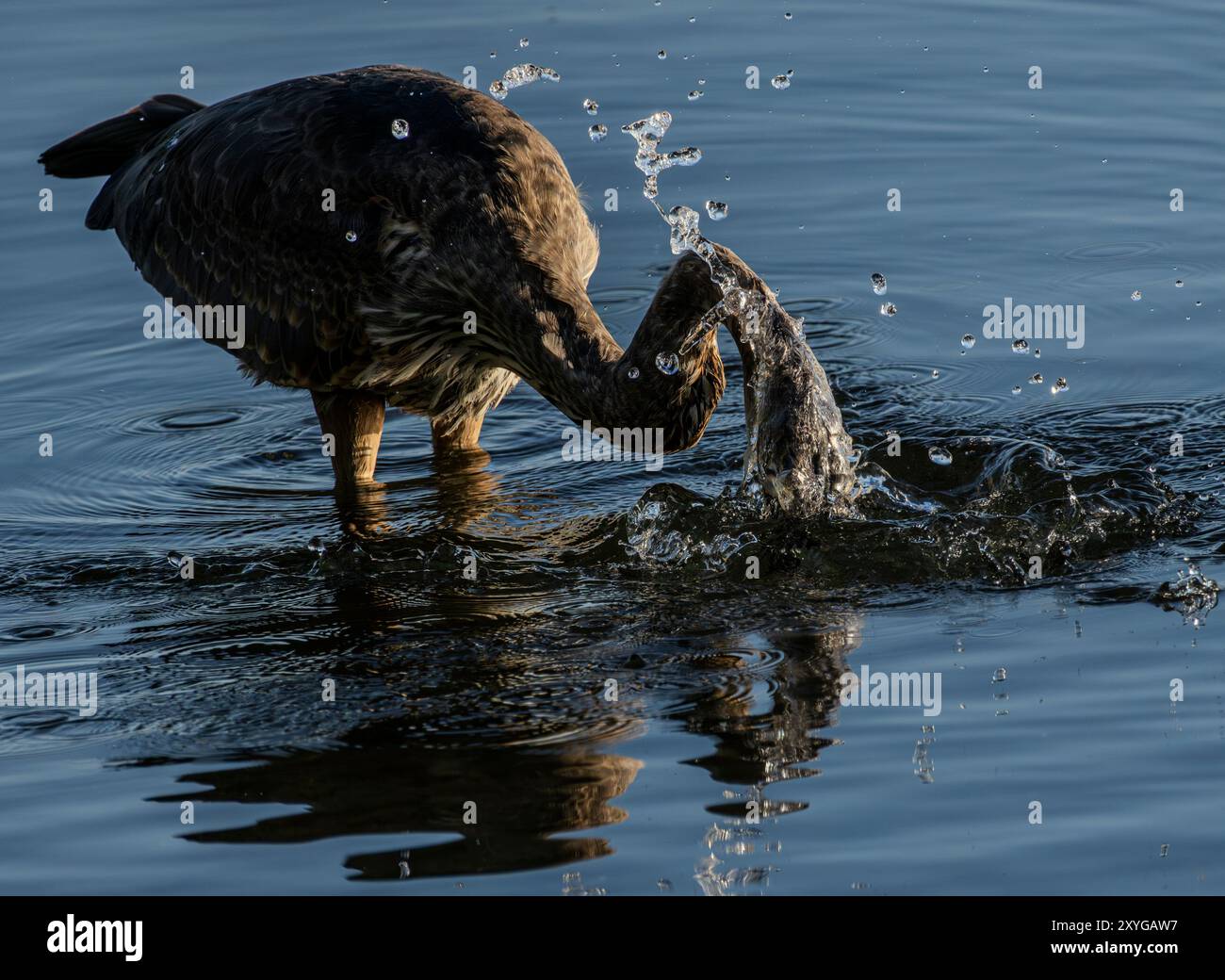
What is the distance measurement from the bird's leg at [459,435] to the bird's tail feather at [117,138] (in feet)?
7.53

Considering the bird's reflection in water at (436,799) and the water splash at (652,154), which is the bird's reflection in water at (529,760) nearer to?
the bird's reflection in water at (436,799)

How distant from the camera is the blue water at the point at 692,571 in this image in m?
5.67

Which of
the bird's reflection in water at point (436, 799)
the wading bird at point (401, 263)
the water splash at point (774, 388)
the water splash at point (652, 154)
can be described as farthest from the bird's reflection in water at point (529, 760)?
the water splash at point (652, 154)

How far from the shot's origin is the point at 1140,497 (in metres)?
8.11

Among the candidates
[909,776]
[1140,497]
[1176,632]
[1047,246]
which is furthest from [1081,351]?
[909,776]

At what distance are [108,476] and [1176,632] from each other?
5.61m

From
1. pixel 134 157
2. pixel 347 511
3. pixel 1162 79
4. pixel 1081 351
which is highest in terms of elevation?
pixel 1162 79

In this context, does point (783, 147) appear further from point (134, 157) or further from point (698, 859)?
point (698, 859)

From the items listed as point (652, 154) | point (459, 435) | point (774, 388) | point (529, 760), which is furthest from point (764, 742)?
point (459, 435)

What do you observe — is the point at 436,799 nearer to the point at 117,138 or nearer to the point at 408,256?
the point at 408,256

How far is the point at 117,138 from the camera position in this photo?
1014 cm

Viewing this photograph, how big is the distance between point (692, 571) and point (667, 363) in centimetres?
93

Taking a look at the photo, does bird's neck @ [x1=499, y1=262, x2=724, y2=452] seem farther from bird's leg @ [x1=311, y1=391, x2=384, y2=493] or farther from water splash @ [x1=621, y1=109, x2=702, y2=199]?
bird's leg @ [x1=311, y1=391, x2=384, y2=493]

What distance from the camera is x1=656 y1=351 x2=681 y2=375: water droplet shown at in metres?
7.55
